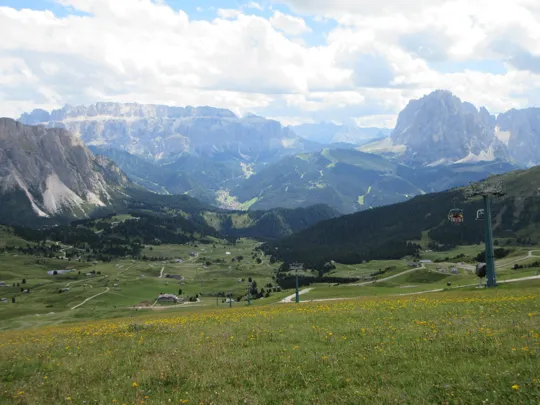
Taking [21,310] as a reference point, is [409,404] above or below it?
above

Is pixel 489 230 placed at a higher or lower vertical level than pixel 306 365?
lower

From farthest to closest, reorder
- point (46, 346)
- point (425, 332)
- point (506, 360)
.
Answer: point (46, 346), point (425, 332), point (506, 360)

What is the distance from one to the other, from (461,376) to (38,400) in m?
17.7

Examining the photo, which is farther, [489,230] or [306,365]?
[489,230]

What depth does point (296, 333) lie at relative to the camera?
91.8 feet

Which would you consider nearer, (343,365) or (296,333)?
(343,365)

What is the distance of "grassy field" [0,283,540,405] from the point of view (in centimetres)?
1634

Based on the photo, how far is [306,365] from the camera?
20453 millimetres

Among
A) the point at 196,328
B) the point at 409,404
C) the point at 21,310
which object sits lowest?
the point at 21,310

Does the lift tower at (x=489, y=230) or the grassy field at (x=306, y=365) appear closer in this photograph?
the grassy field at (x=306, y=365)

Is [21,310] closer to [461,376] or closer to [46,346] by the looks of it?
[46,346]

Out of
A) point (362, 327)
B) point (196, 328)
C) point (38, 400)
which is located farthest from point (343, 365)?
point (196, 328)

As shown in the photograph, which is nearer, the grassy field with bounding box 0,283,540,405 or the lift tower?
the grassy field with bounding box 0,283,540,405

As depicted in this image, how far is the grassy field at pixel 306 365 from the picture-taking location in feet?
53.6
